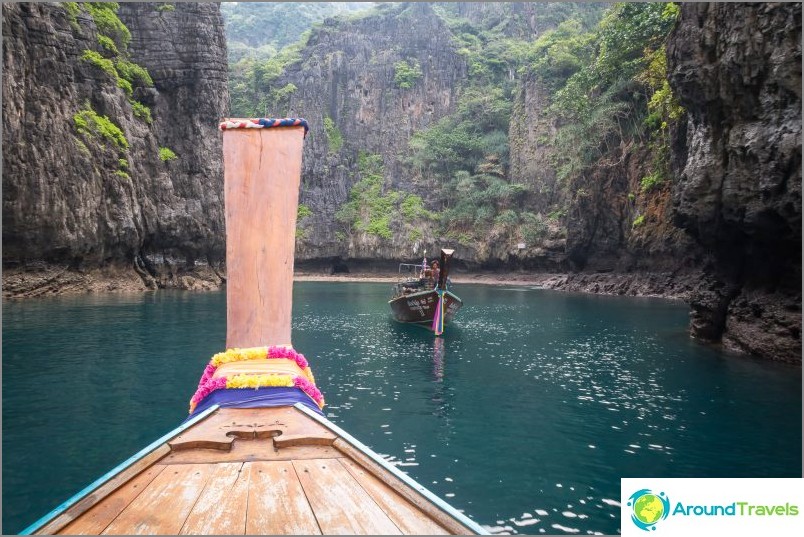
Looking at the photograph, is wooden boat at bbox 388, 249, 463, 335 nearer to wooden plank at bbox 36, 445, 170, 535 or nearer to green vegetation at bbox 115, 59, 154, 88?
wooden plank at bbox 36, 445, 170, 535

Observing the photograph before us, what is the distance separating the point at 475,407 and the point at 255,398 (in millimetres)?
6256

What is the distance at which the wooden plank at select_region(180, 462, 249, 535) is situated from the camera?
2.19 m

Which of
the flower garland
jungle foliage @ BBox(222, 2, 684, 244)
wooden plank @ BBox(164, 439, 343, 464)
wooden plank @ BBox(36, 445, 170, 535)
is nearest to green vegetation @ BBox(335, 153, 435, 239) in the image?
jungle foliage @ BBox(222, 2, 684, 244)

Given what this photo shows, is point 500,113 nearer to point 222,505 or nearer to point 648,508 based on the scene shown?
point 648,508

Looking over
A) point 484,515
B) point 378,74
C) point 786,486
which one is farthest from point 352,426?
point 378,74

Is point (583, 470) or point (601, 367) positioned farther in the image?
point (601, 367)

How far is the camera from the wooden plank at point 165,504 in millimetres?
2199

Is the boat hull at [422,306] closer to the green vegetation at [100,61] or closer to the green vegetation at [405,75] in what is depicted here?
the green vegetation at [100,61]

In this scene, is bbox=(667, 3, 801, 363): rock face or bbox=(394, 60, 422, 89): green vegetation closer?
bbox=(667, 3, 801, 363): rock face

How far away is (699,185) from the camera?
14.6 meters

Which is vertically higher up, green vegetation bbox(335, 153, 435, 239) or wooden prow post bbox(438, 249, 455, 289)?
green vegetation bbox(335, 153, 435, 239)

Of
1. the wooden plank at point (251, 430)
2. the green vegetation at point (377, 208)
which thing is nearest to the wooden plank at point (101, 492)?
the wooden plank at point (251, 430)

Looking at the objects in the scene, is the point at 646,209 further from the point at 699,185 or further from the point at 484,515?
the point at 484,515

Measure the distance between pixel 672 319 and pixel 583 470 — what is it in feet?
56.3
